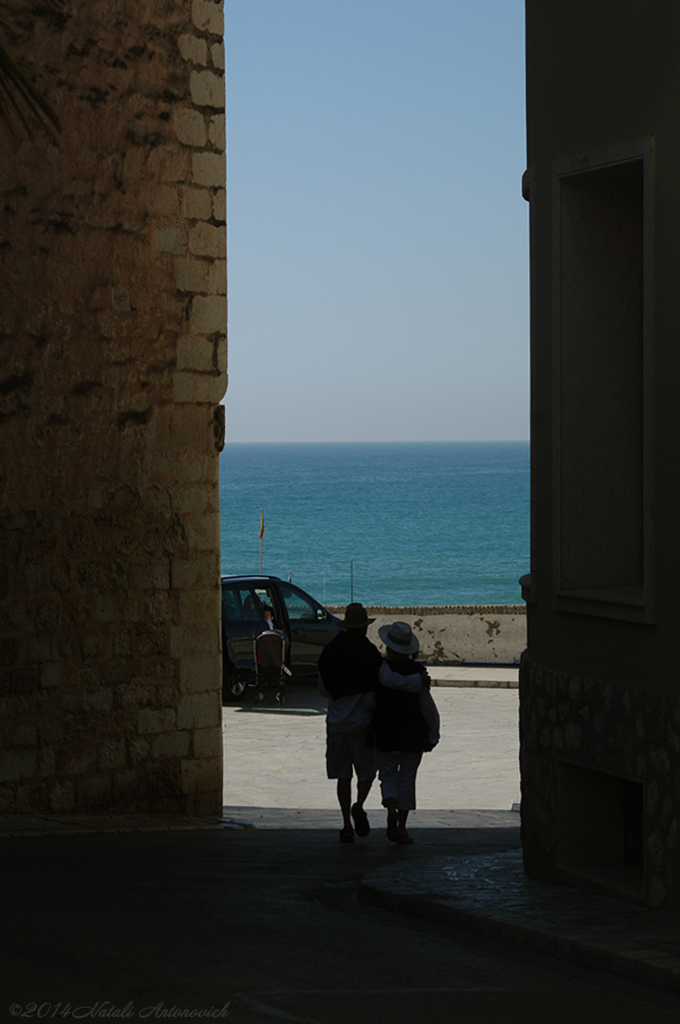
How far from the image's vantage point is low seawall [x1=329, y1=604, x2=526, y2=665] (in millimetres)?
22844

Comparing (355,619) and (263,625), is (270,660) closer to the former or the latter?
(263,625)

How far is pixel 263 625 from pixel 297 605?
157 cm

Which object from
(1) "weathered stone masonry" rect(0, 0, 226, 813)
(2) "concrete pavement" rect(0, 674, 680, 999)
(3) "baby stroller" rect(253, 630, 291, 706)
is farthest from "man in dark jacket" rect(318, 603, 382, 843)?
(3) "baby stroller" rect(253, 630, 291, 706)

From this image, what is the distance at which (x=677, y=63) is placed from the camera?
6059 mm

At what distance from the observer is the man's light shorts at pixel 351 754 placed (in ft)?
31.0

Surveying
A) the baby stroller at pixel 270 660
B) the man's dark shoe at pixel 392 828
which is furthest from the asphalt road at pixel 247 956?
the baby stroller at pixel 270 660

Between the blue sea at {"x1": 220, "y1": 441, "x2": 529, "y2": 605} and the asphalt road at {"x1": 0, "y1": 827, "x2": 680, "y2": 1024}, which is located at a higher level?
the asphalt road at {"x1": 0, "y1": 827, "x2": 680, "y2": 1024}

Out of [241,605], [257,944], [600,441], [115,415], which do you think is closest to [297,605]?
[241,605]

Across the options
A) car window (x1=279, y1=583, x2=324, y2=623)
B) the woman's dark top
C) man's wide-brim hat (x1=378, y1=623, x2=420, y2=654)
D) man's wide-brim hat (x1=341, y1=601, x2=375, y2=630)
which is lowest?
car window (x1=279, y1=583, x2=324, y2=623)

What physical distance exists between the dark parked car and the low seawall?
2.22m

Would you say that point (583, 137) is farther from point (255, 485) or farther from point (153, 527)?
point (255, 485)

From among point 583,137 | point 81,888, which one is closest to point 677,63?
point 583,137

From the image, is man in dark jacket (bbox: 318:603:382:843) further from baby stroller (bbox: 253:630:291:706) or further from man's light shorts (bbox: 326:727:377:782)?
baby stroller (bbox: 253:630:291:706)

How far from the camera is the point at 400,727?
906 centimetres
